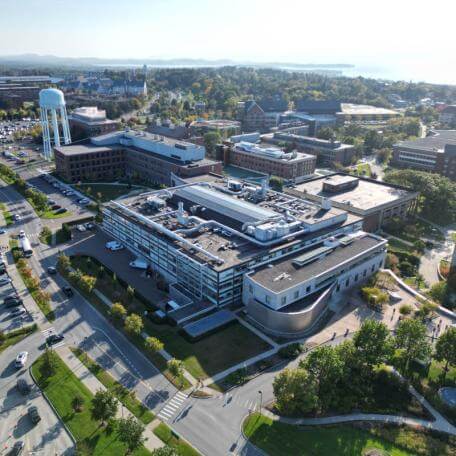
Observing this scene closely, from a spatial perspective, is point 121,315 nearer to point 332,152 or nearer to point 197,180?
point 197,180

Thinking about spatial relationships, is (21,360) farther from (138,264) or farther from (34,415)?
(138,264)

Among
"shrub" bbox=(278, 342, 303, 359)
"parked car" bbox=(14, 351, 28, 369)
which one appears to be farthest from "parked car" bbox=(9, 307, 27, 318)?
"shrub" bbox=(278, 342, 303, 359)

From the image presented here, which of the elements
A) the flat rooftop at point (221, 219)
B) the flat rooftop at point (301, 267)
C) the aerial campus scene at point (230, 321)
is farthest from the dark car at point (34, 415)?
the flat rooftop at point (301, 267)

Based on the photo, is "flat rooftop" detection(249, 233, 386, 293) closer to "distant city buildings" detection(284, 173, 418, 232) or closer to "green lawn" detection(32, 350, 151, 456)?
"distant city buildings" detection(284, 173, 418, 232)

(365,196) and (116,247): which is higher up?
(365,196)

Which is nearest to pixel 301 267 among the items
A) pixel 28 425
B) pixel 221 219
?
pixel 221 219

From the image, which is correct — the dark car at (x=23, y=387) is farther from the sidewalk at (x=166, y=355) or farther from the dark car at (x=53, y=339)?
the sidewalk at (x=166, y=355)
